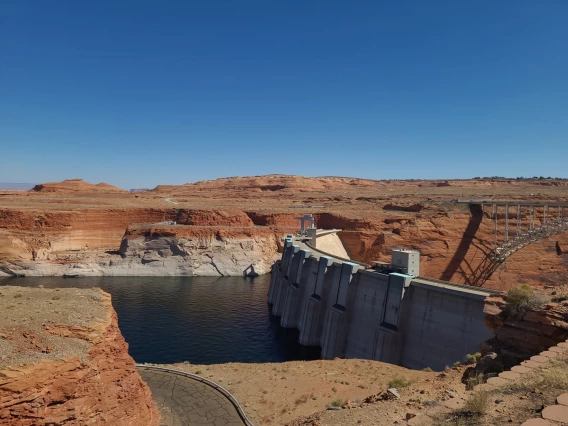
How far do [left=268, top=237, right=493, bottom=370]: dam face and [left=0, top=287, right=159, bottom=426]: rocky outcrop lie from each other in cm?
1738

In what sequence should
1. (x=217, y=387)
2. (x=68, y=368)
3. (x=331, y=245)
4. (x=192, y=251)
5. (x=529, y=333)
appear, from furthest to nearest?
1. (x=192, y=251)
2. (x=331, y=245)
3. (x=217, y=387)
4. (x=529, y=333)
5. (x=68, y=368)

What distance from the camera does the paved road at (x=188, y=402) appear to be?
17.7m

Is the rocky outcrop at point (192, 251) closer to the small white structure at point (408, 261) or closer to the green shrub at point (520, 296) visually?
the small white structure at point (408, 261)

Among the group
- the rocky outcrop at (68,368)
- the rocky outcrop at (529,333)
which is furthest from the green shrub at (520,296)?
the rocky outcrop at (68,368)

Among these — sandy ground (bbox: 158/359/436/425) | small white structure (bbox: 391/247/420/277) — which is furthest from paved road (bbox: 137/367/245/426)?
small white structure (bbox: 391/247/420/277)

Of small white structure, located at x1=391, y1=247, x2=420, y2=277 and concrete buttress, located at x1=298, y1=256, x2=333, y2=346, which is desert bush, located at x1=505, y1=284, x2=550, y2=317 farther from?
concrete buttress, located at x1=298, y1=256, x2=333, y2=346

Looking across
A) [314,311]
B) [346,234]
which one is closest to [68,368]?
[314,311]

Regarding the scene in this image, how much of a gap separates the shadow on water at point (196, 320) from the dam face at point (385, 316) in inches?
128

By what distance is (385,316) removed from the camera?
27938 millimetres

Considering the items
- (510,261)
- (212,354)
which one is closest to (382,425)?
(212,354)

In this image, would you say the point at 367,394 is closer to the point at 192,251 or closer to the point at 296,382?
the point at 296,382

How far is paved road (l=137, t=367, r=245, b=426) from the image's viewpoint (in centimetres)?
1766

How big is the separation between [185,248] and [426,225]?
125ft

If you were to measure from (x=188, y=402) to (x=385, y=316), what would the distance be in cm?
1506
